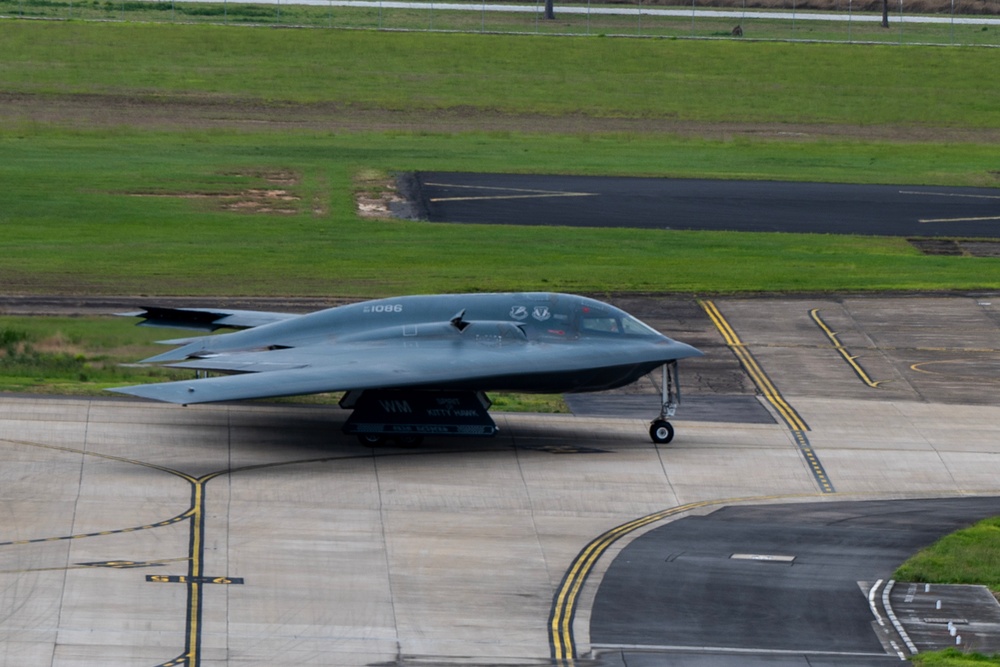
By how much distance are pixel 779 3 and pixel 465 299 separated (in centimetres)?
11003

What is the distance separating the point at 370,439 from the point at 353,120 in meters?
52.4

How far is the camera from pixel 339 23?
109m

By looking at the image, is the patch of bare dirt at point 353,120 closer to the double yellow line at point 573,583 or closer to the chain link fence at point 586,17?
the chain link fence at point 586,17

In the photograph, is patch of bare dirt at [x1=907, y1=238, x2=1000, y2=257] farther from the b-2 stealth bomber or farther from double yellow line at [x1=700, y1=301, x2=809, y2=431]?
the b-2 stealth bomber

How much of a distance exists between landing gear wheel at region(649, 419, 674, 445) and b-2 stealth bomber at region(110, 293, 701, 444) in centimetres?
2

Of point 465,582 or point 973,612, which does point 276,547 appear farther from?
point 973,612

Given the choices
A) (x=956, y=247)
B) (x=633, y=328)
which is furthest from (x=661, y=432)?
(x=956, y=247)

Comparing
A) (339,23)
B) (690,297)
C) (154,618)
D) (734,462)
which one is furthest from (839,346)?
(339,23)

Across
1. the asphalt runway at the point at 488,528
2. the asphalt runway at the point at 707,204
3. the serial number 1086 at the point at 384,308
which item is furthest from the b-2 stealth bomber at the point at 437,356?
the asphalt runway at the point at 707,204

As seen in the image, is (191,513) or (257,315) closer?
(191,513)

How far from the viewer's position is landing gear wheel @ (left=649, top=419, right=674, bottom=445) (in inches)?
1372

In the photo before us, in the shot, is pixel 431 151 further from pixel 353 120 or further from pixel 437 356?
pixel 437 356

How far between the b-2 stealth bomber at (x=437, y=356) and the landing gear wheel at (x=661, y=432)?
0.02 m

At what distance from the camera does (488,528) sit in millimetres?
28172
